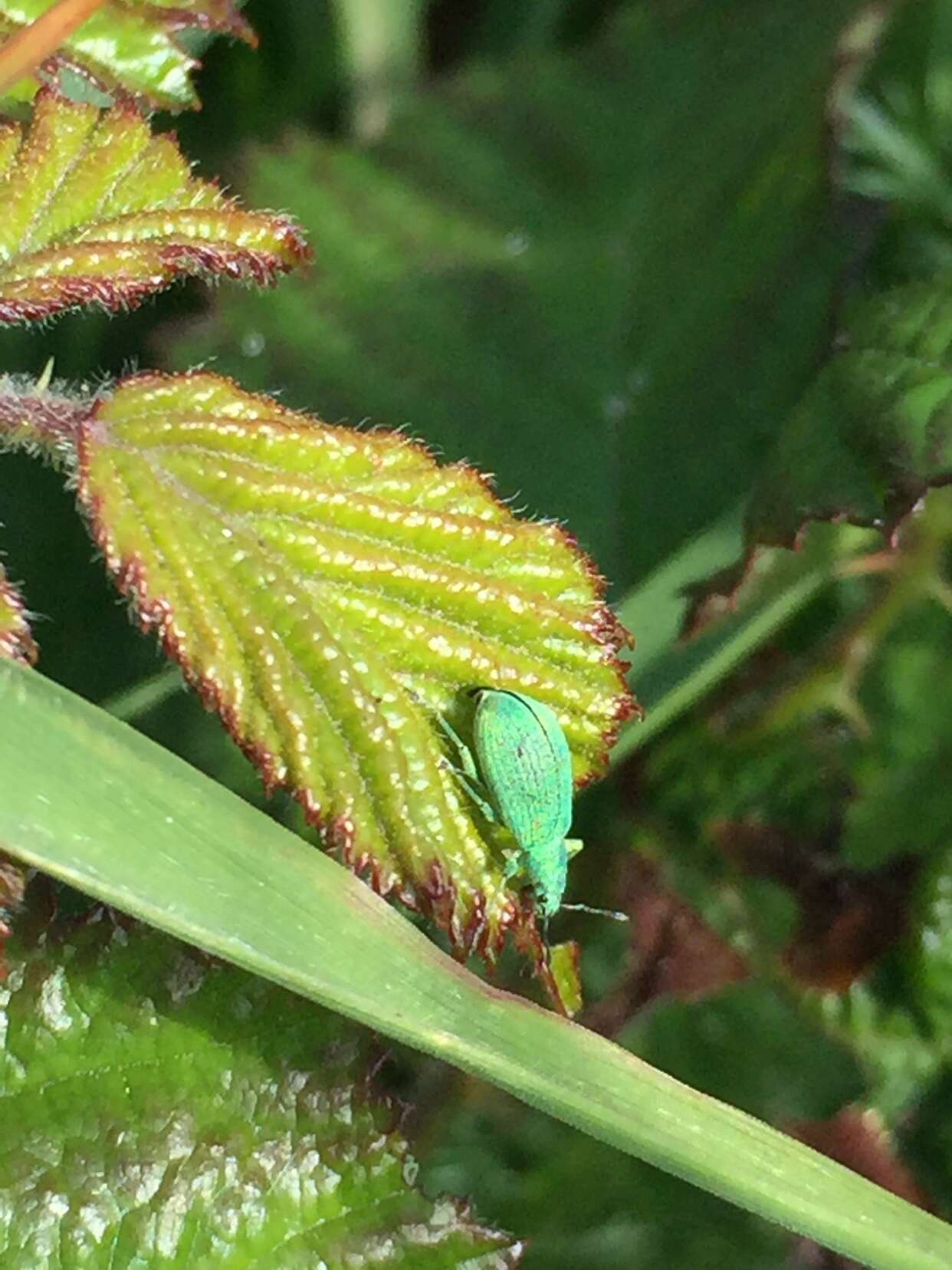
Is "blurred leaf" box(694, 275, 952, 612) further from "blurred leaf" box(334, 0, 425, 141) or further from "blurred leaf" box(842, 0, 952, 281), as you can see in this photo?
"blurred leaf" box(334, 0, 425, 141)

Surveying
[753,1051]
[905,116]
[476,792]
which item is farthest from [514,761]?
[905,116]

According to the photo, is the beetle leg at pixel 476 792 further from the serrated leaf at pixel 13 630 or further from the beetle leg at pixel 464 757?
the serrated leaf at pixel 13 630

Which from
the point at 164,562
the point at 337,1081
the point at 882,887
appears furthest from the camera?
the point at 882,887

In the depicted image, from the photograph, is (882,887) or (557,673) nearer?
(557,673)

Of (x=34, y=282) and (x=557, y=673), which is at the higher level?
(x=34, y=282)

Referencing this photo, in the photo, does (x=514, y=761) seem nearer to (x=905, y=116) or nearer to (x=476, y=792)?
(x=476, y=792)

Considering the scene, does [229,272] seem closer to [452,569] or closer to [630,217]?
[452,569]

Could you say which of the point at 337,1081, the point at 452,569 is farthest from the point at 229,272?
the point at 337,1081

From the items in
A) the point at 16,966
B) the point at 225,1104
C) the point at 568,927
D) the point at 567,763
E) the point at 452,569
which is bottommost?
the point at 568,927
